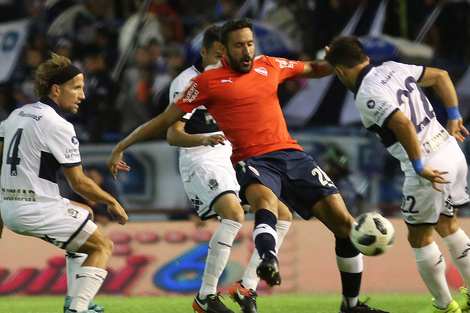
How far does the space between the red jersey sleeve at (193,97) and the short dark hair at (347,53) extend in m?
1.00

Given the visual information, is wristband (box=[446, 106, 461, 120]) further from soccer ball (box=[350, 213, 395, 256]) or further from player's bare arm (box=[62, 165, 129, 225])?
player's bare arm (box=[62, 165, 129, 225])

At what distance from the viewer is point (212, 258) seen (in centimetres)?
654

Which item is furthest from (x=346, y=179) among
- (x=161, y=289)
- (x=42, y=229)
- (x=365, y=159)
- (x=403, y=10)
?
(x=42, y=229)

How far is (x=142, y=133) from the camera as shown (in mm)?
6051

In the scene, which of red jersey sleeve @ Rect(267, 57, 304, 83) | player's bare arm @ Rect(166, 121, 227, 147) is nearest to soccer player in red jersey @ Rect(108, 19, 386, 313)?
red jersey sleeve @ Rect(267, 57, 304, 83)

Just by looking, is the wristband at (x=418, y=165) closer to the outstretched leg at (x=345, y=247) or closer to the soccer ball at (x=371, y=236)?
the soccer ball at (x=371, y=236)

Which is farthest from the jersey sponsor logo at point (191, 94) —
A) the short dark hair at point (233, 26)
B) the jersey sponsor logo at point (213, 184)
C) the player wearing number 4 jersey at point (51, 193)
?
the jersey sponsor logo at point (213, 184)

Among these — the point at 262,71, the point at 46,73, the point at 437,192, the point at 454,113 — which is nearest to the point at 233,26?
the point at 262,71

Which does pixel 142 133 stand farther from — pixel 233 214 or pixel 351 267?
pixel 351 267

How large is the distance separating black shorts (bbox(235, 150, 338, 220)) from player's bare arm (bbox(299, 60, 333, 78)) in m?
0.88

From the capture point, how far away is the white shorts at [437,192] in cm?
583

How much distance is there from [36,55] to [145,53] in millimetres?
1846

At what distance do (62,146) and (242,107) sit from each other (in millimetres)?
1391

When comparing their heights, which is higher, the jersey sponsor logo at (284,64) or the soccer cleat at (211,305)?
the jersey sponsor logo at (284,64)
